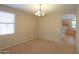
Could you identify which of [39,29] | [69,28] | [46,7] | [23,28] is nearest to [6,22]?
[23,28]

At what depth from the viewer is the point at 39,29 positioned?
1520 millimetres

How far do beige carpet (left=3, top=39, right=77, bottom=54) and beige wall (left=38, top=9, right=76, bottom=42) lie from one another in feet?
0.26

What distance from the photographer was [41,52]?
1.51 metres

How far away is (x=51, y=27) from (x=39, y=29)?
0.19m

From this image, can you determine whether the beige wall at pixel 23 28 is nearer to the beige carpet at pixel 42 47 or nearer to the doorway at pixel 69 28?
the beige carpet at pixel 42 47

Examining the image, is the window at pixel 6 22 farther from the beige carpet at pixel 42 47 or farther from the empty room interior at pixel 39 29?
the beige carpet at pixel 42 47

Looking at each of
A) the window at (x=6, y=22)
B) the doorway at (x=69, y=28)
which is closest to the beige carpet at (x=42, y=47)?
the doorway at (x=69, y=28)

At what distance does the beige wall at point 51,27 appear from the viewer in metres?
1.48

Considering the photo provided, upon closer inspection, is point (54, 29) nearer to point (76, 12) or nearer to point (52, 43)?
point (52, 43)

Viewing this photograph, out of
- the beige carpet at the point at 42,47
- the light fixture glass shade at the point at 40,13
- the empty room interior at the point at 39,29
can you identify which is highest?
the light fixture glass shade at the point at 40,13

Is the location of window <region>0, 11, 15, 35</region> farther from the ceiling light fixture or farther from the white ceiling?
the ceiling light fixture

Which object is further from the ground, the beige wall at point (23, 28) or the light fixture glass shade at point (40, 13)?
the light fixture glass shade at point (40, 13)

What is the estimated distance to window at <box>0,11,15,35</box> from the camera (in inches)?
55.1
